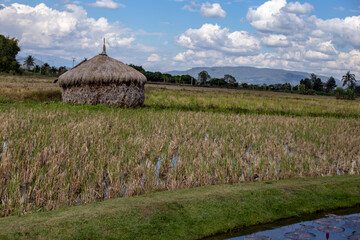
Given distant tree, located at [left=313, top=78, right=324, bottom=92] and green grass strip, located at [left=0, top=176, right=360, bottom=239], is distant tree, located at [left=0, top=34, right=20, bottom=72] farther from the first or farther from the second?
distant tree, located at [left=313, top=78, right=324, bottom=92]

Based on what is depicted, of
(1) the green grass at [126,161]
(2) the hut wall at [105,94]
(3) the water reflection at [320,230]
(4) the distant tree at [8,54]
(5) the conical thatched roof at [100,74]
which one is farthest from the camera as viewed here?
(4) the distant tree at [8,54]

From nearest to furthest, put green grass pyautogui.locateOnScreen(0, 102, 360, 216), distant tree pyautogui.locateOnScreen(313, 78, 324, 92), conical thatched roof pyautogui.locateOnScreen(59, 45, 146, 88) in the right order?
green grass pyautogui.locateOnScreen(0, 102, 360, 216) → conical thatched roof pyautogui.locateOnScreen(59, 45, 146, 88) → distant tree pyautogui.locateOnScreen(313, 78, 324, 92)

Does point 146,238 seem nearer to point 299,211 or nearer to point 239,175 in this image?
point 299,211

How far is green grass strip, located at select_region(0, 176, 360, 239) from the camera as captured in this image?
4.73m

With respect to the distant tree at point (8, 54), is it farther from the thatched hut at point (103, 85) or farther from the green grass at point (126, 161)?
the green grass at point (126, 161)

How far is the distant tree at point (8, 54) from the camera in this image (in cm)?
5762

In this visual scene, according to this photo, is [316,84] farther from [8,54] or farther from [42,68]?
[8,54]

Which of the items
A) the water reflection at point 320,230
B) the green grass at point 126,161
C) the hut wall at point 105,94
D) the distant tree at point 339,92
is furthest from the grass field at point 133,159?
the distant tree at point 339,92

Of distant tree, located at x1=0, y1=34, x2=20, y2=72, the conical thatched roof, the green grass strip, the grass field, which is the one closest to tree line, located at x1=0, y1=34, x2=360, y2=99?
distant tree, located at x1=0, y1=34, x2=20, y2=72

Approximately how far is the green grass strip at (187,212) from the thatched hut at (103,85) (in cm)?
1267

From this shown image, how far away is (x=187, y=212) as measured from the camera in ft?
18.0

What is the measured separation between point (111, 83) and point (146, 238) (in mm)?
14408

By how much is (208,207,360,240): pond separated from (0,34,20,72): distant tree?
59412 mm

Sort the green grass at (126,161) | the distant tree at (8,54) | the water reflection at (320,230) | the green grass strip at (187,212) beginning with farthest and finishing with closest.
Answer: the distant tree at (8,54)
the green grass at (126,161)
the water reflection at (320,230)
the green grass strip at (187,212)
